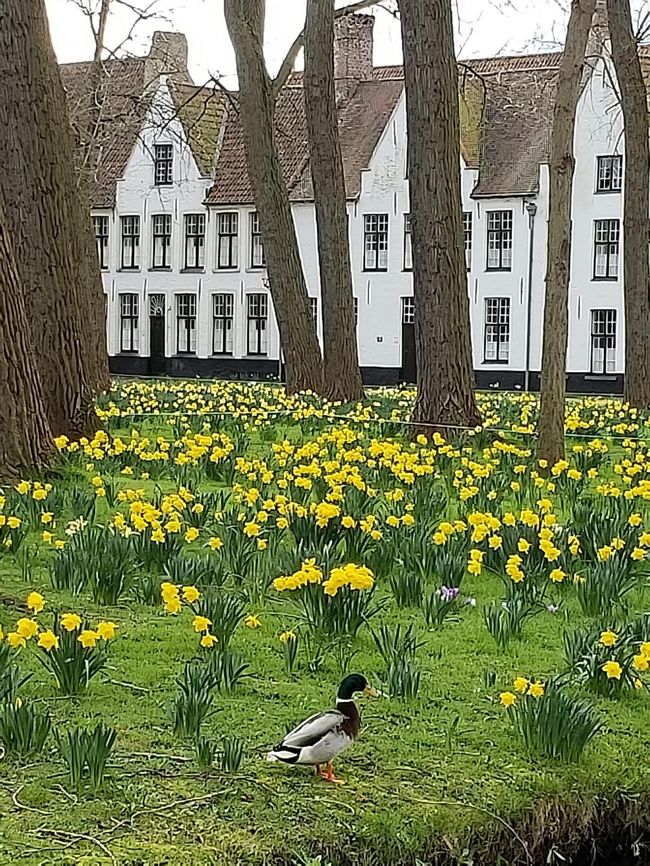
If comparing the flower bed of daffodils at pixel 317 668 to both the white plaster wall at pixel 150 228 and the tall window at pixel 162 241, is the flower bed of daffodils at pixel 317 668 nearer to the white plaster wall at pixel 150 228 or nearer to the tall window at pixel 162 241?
the white plaster wall at pixel 150 228

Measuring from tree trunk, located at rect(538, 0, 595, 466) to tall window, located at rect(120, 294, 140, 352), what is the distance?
127 ft

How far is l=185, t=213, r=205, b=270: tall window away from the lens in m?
47.3

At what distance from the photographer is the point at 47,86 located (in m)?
10.8

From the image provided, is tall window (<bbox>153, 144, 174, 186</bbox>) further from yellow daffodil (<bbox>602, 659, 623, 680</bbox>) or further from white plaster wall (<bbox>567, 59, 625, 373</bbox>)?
yellow daffodil (<bbox>602, 659, 623, 680</bbox>)

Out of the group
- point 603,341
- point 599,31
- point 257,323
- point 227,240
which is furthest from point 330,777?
point 227,240

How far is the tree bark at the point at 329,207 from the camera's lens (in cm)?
1789

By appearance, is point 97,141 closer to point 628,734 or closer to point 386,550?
point 386,550

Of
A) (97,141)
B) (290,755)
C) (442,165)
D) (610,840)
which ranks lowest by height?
(610,840)

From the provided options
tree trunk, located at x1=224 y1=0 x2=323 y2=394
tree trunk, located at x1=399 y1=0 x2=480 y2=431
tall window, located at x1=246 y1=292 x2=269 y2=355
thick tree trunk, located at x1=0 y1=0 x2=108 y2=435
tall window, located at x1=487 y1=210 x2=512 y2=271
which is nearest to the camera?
thick tree trunk, located at x1=0 y1=0 x2=108 y2=435

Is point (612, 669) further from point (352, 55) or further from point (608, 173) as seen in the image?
point (352, 55)

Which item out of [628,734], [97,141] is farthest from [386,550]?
[97,141]

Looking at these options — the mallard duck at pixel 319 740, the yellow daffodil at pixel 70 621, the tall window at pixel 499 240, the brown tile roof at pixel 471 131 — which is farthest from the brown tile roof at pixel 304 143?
the mallard duck at pixel 319 740

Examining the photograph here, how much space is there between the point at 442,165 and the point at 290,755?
909cm

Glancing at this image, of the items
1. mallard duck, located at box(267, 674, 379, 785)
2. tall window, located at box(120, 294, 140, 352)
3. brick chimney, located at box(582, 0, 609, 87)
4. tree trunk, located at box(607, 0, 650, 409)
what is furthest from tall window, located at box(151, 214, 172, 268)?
mallard duck, located at box(267, 674, 379, 785)
